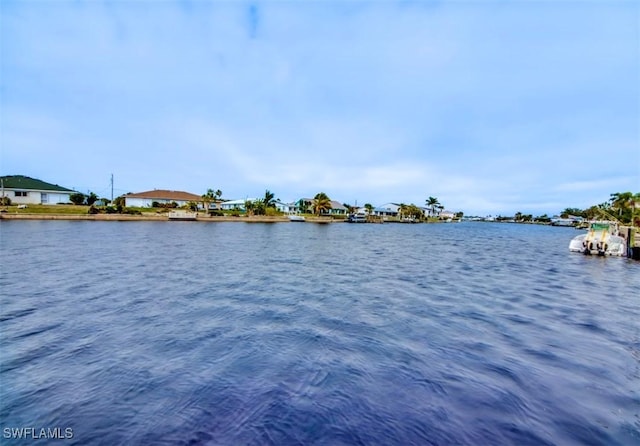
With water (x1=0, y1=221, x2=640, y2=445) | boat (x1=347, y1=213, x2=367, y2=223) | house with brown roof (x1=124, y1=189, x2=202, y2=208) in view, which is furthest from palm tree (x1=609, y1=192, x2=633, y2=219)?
house with brown roof (x1=124, y1=189, x2=202, y2=208)

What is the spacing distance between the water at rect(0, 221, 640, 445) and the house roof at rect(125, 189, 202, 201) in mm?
75578

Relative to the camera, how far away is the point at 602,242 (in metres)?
30.0

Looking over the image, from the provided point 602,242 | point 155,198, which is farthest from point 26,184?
point 602,242

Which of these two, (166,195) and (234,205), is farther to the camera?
(234,205)

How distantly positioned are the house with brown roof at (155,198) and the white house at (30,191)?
1311 centimetres

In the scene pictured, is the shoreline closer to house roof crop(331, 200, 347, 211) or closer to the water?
house roof crop(331, 200, 347, 211)

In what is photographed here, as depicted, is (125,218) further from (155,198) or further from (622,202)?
(622,202)

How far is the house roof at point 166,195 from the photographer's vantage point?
8189 centimetres

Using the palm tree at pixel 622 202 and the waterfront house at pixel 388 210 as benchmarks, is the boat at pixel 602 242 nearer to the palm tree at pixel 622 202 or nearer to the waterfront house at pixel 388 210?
the palm tree at pixel 622 202

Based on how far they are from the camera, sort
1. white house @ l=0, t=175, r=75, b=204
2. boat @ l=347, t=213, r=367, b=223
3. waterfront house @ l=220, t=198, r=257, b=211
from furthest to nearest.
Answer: boat @ l=347, t=213, r=367, b=223, waterfront house @ l=220, t=198, r=257, b=211, white house @ l=0, t=175, r=75, b=204

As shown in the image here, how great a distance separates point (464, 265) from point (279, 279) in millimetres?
14325

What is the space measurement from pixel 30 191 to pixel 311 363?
80.9 meters

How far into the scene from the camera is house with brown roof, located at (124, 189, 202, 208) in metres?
80.6

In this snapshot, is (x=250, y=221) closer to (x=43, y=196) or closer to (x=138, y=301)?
(x=43, y=196)
